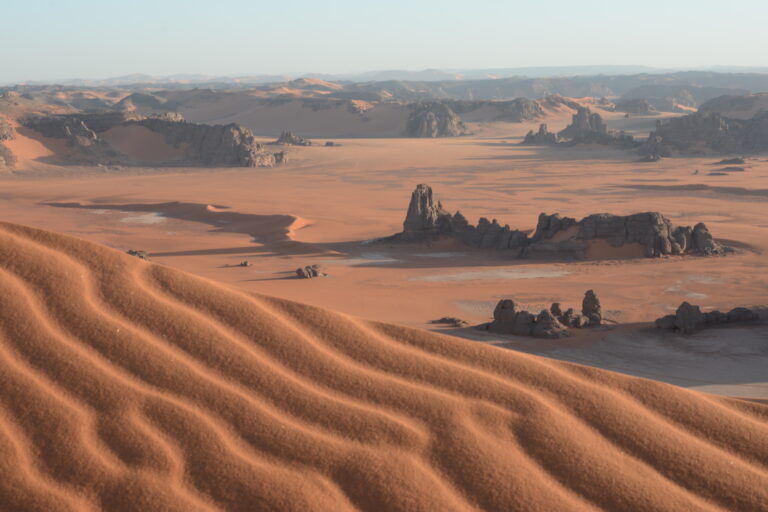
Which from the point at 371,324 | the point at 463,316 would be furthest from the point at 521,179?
the point at 371,324

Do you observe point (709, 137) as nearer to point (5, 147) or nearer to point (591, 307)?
point (5, 147)

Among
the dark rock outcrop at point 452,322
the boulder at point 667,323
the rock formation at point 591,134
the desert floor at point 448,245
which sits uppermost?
the rock formation at point 591,134

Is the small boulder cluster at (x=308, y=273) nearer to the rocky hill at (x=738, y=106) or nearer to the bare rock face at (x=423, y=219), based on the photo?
the bare rock face at (x=423, y=219)

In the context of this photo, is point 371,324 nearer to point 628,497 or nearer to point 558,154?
point 628,497

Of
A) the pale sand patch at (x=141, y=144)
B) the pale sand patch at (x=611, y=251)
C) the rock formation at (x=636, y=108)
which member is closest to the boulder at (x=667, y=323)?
the pale sand patch at (x=611, y=251)

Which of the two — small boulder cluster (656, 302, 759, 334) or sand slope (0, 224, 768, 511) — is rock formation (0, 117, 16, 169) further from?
sand slope (0, 224, 768, 511)

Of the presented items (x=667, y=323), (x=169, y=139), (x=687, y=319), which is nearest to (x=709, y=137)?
(x=169, y=139)
